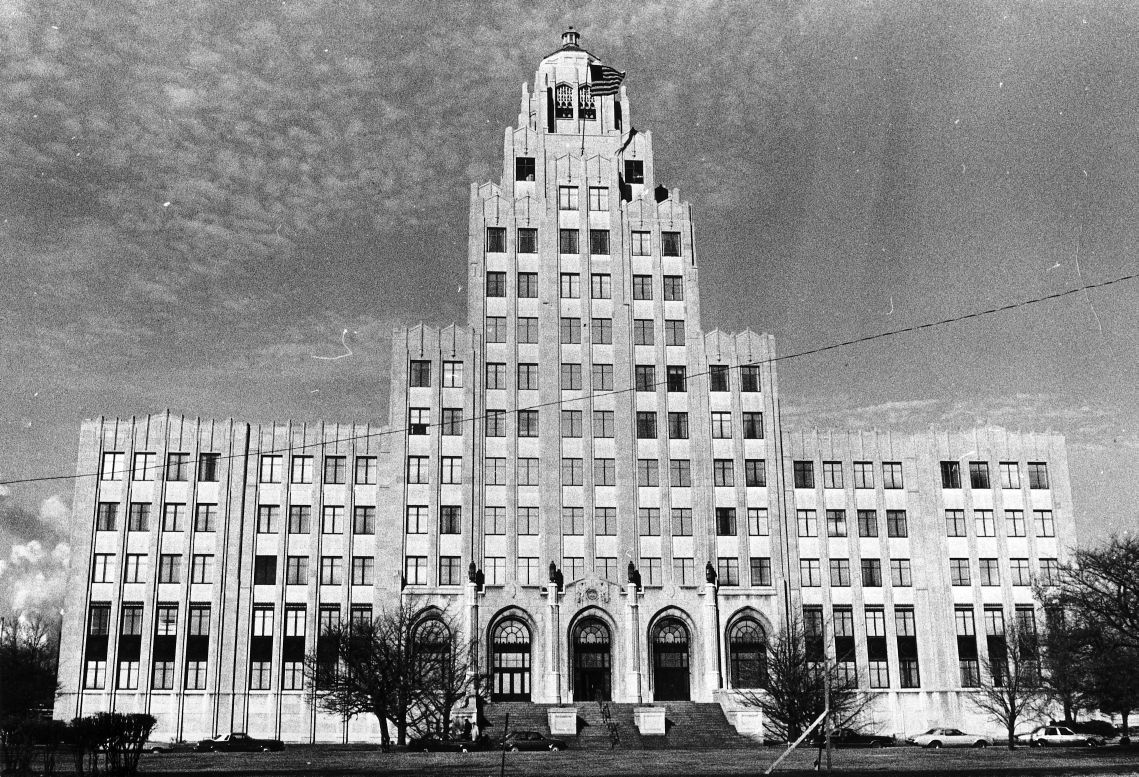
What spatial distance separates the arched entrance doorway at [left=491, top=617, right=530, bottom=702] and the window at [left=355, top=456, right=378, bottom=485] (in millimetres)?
15830

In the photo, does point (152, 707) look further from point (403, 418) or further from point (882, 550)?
point (882, 550)

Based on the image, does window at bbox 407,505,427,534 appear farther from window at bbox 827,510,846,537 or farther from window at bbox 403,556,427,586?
window at bbox 827,510,846,537

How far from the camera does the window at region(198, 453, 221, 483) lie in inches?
3406

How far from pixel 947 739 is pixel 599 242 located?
4601 centimetres

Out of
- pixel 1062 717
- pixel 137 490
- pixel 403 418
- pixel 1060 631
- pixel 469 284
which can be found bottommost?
pixel 1062 717

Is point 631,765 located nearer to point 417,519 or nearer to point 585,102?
point 417,519

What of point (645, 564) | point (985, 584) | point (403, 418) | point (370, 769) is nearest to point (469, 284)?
point (403, 418)

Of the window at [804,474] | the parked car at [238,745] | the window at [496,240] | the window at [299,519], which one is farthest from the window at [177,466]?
the window at [804,474]

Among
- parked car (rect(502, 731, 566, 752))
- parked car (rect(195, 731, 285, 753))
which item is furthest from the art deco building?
parked car (rect(502, 731, 566, 752))

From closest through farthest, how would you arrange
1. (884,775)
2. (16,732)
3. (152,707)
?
(16,732) → (884,775) → (152,707)

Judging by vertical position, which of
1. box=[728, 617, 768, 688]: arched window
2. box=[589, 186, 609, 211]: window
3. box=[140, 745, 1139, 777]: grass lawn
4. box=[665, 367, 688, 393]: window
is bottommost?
box=[140, 745, 1139, 777]: grass lawn

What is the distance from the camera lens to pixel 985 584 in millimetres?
87625

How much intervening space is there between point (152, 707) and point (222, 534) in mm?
13192

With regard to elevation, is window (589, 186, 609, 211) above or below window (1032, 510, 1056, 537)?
above
